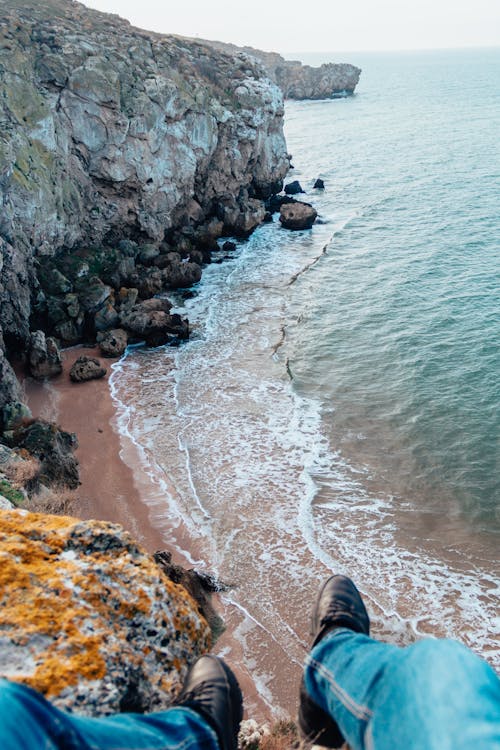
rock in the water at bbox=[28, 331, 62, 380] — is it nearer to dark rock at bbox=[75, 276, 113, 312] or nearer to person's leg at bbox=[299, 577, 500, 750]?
dark rock at bbox=[75, 276, 113, 312]

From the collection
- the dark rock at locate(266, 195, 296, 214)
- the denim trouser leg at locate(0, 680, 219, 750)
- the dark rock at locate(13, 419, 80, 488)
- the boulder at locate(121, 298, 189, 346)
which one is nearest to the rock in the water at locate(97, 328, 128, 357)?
the boulder at locate(121, 298, 189, 346)

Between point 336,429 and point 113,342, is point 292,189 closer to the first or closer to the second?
point 113,342

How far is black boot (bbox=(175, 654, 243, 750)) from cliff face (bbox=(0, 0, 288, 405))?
13237mm

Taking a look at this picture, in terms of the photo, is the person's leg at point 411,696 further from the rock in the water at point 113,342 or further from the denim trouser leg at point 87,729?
the rock in the water at point 113,342

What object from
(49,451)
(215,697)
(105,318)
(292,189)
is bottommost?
(49,451)

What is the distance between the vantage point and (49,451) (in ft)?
43.9

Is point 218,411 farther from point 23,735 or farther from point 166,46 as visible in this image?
point 166,46

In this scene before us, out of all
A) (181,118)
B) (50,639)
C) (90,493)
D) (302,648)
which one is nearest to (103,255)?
(181,118)

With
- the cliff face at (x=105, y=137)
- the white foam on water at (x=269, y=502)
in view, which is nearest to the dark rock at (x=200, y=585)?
the white foam on water at (x=269, y=502)

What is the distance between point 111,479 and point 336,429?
6.33 meters

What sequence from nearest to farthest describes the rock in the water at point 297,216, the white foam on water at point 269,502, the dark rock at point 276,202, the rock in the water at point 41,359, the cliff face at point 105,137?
the white foam on water at point 269,502, the rock in the water at point 41,359, the cliff face at point 105,137, the rock in the water at point 297,216, the dark rock at point 276,202

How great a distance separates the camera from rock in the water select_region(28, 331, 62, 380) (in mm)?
19250

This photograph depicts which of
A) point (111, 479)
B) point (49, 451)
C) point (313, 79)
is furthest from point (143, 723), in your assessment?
point (313, 79)

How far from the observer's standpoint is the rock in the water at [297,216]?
37.0 meters
